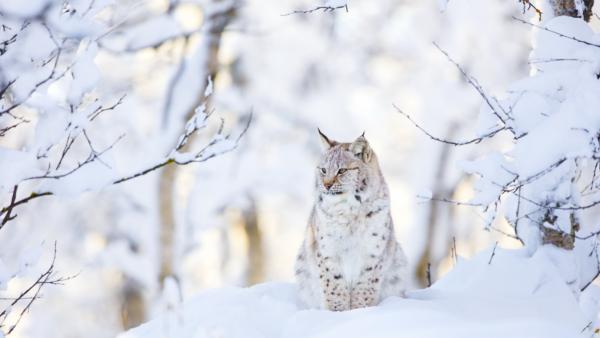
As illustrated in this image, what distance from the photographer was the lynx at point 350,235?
209 inches

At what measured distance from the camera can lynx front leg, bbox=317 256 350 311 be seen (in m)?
5.37

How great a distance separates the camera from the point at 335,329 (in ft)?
14.3

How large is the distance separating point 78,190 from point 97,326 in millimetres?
17218

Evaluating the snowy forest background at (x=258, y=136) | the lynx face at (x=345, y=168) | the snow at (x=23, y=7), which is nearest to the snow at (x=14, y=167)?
the snow at (x=23, y=7)

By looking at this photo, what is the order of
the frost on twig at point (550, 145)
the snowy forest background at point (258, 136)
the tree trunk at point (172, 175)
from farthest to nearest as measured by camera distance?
the tree trunk at point (172, 175)
the snowy forest background at point (258, 136)
the frost on twig at point (550, 145)

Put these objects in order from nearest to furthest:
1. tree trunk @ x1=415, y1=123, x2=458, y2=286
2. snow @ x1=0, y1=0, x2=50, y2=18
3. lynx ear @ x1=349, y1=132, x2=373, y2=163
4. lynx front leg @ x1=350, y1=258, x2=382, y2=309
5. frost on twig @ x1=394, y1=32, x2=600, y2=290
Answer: snow @ x1=0, y1=0, x2=50, y2=18, frost on twig @ x1=394, y1=32, x2=600, y2=290, lynx front leg @ x1=350, y1=258, x2=382, y2=309, lynx ear @ x1=349, y1=132, x2=373, y2=163, tree trunk @ x1=415, y1=123, x2=458, y2=286

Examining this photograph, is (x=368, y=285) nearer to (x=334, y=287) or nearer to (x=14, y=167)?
(x=334, y=287)

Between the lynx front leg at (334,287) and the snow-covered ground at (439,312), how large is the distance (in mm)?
258

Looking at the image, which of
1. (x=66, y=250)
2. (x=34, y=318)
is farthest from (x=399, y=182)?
(x=34, y=318)

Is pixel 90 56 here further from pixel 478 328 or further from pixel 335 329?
pixel 478 328

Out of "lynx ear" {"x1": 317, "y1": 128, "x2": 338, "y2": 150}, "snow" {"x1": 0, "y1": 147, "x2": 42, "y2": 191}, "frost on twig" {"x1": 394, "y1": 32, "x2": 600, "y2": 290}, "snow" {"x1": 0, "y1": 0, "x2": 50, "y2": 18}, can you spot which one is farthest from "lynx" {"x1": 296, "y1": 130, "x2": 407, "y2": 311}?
"snow" {"x1": 0, "y1": 0, "x2": 50, "y2": 18}

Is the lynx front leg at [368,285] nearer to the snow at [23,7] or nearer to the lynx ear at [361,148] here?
the lynx ear at [361,148]

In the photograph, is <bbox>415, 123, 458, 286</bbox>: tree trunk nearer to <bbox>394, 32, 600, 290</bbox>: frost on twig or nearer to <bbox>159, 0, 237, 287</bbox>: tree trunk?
<bbox>159, 0, 237, 287</bbox>: tree trunk

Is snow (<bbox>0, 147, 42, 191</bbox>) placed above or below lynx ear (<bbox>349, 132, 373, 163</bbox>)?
above
